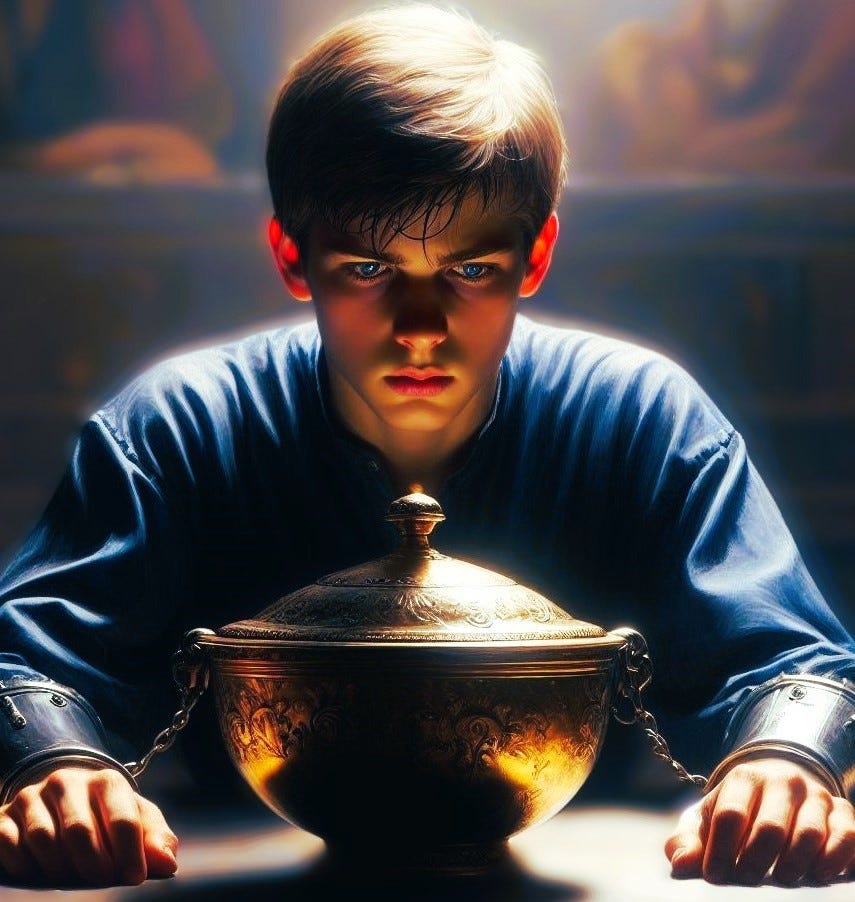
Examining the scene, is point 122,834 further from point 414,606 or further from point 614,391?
point 614,391

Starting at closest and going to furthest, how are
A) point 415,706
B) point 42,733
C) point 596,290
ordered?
point 415,706 → point 42,733 → point 596,290

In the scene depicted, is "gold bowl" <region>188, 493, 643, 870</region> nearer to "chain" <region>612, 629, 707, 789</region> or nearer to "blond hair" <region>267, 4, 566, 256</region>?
"chain" <region>612, 629, 707, 789</region>

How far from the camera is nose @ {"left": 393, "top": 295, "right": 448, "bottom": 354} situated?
1533 mm

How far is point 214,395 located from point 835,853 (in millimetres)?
831

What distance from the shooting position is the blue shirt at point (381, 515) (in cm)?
165

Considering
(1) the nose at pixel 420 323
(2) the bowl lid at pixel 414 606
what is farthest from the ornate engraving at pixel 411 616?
(1) the nose at pixel 420 323

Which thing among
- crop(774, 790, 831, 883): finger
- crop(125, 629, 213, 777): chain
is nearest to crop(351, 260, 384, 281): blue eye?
crop(125, 629, 213, 777): chain

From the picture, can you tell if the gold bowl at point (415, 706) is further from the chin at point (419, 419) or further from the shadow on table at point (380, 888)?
the chin at point (419, 419)

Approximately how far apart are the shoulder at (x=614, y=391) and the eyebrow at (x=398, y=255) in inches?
11.4

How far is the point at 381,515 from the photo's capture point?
1.78 metres

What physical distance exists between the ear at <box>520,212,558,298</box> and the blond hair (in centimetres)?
3

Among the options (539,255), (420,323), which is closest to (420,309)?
(420,323)

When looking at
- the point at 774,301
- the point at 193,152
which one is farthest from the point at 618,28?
the point at 193,152

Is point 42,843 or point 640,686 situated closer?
point 42,843
